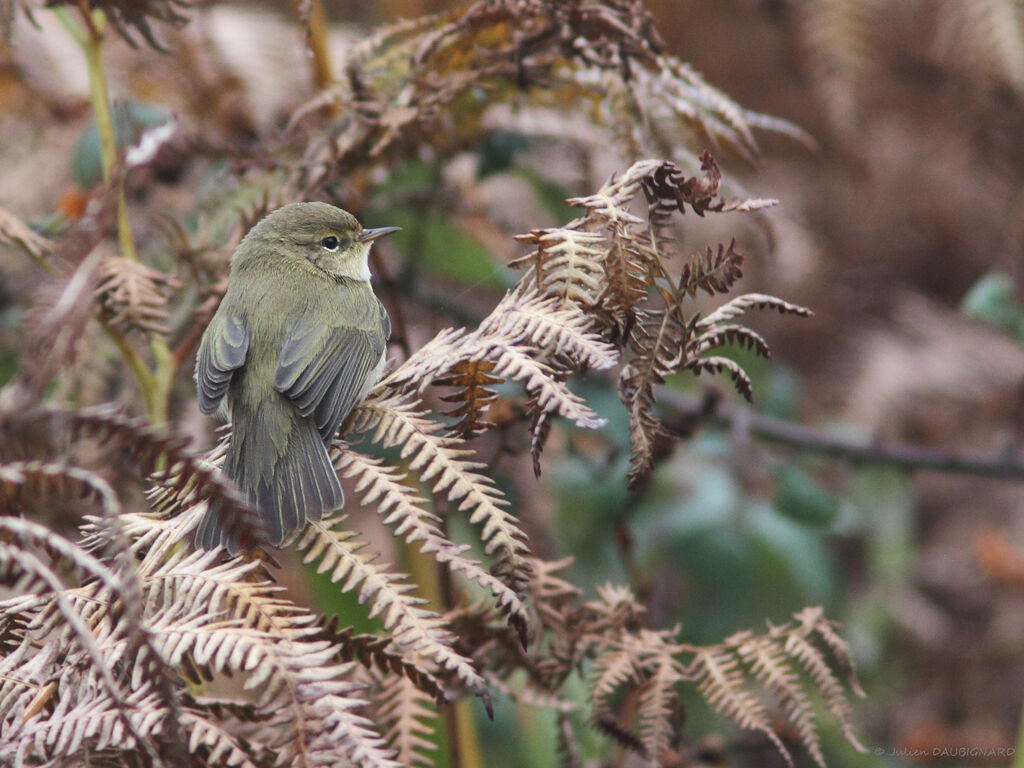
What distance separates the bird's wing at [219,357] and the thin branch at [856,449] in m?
1.11

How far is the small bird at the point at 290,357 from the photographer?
5.45 feet

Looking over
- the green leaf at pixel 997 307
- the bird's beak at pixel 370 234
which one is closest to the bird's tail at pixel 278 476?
the bird's beak at pixel 370 234

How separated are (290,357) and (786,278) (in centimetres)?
259

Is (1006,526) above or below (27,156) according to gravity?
below

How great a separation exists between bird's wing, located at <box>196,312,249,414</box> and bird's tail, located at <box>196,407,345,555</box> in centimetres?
12

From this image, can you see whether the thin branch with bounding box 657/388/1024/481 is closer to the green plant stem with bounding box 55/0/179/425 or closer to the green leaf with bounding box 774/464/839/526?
the green leaf with bounding box 774/464/839/526

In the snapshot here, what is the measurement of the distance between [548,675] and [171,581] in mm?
689

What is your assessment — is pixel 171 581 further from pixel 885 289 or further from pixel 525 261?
pixel 885 289

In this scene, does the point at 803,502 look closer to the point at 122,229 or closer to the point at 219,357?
the point at 219,357

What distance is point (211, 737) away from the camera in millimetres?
1253

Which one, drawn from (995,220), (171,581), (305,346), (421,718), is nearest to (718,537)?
(421,718)

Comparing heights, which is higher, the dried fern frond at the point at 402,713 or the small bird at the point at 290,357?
the small bird at the point at 290,357

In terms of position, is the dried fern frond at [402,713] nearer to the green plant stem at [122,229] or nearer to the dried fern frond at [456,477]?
the dried fern frond at [456,477]

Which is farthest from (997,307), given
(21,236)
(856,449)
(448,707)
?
(21,236)
